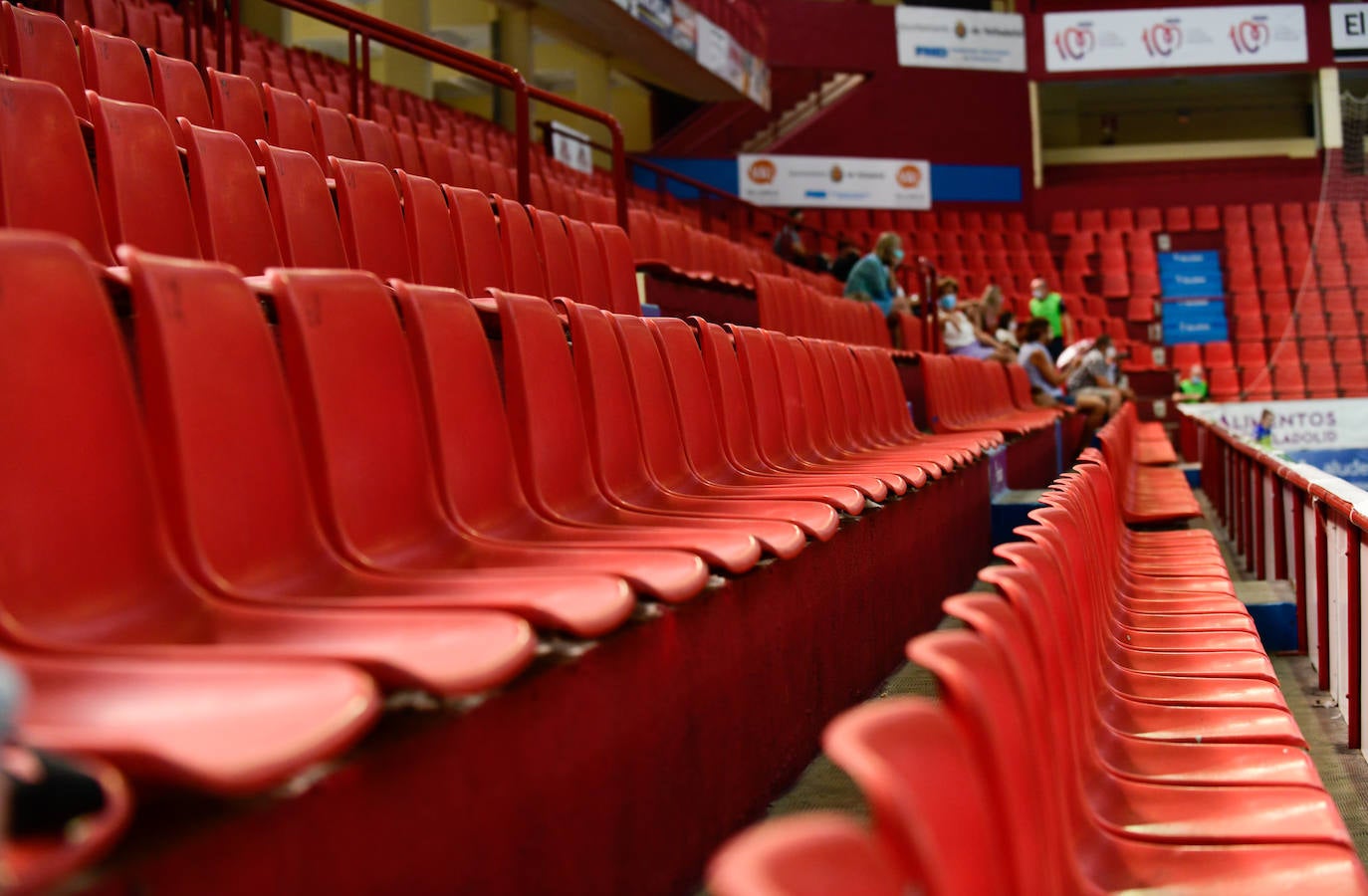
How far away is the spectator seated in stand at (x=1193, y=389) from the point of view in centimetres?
486

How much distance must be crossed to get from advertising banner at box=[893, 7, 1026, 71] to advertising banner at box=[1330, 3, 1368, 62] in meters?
1.51

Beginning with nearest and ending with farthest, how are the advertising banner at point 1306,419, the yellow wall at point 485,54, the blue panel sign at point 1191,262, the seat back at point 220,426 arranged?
the seat back at point 220,426
the advertising banner at point 1306,419
the yellow wall at point 485,54
the blue panel sign at point 1191,262

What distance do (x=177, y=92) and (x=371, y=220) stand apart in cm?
48

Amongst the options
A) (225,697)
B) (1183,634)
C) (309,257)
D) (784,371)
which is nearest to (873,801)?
(225,697)

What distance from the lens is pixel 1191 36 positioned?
20.9 ft

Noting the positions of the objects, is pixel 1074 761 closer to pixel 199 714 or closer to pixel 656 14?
pixel 199 714

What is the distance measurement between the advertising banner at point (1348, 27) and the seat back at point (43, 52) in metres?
6.42

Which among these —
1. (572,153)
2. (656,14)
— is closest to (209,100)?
(572,153)

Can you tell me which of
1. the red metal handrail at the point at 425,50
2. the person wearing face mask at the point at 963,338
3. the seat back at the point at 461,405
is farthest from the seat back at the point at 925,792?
the person wearing face mask at the point at 963,338

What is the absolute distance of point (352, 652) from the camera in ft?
1.49

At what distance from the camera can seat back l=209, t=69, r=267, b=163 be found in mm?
1678

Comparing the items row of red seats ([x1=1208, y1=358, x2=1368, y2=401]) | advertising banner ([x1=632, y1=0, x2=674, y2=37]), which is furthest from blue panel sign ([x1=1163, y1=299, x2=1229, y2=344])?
advertising banner ([x1=632, y1=0, x2=674, y2=37])

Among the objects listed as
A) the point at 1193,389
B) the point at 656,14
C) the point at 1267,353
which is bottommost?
the point at 1193,389

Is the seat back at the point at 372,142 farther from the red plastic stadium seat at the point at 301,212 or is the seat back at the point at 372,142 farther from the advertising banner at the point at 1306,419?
the advertising banner at the point at 1306,419
